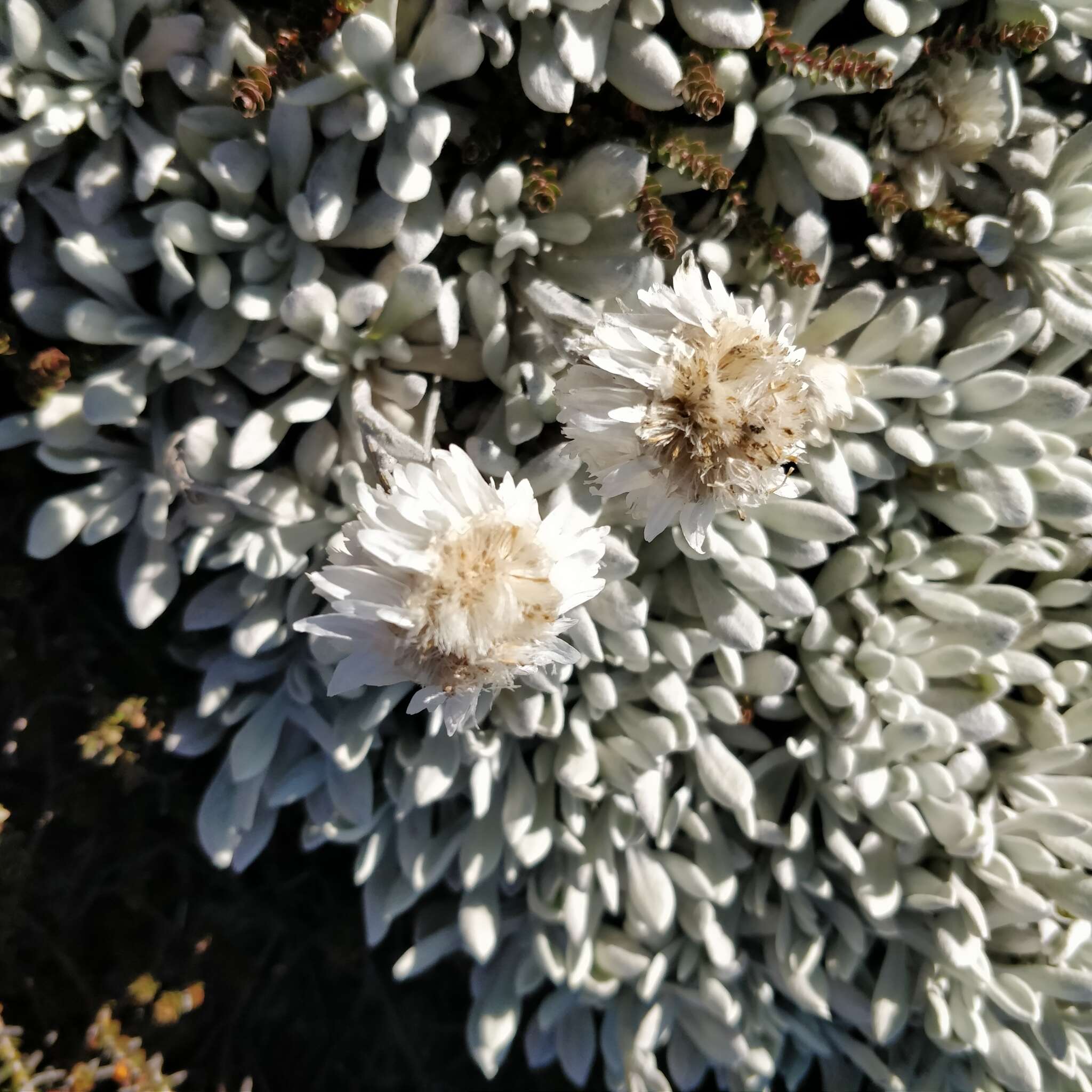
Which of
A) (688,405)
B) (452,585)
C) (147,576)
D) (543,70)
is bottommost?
(147,576)

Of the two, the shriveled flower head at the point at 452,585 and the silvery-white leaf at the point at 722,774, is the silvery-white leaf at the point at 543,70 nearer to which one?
the shriveled flower head at the point at 452,585

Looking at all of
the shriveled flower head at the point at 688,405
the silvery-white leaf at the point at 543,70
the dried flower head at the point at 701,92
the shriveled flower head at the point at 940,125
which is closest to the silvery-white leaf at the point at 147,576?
the shriveled flower head at the point at 688,405

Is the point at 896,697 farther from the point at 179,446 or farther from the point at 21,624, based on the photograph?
the point at 21,624

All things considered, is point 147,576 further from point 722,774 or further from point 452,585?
point 722,774

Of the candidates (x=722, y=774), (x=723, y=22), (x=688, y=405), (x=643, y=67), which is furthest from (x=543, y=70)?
(x=722, y=774)

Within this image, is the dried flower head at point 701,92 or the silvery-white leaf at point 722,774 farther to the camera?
the silvery-white leaf at point 722,774

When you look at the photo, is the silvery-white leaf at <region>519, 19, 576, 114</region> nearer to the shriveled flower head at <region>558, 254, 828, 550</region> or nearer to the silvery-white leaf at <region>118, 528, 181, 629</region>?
the shriveled flower head at <region>558, 254, 828, 550</region>
